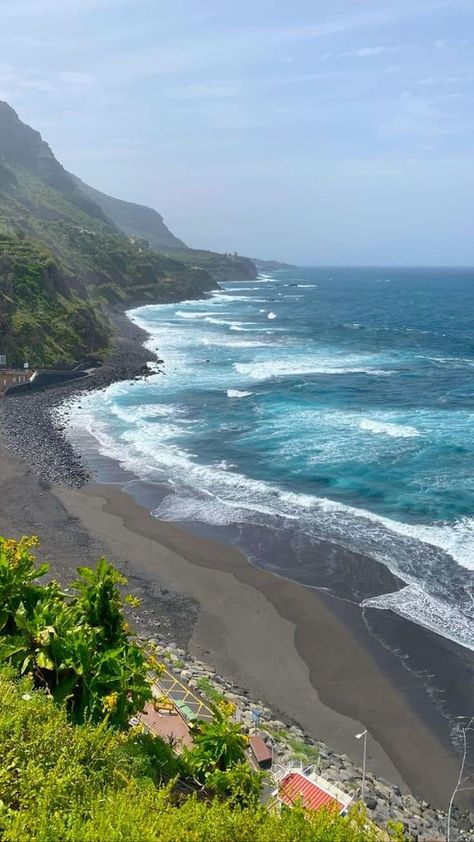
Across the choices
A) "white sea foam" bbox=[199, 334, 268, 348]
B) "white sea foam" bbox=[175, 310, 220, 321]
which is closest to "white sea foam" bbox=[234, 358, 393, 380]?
"white sea foam" bbox=[199, 334, 268, 348]

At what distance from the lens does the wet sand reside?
20859mm

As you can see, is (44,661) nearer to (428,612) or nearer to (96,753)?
(96,753)

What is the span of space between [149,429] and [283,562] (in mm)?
24912

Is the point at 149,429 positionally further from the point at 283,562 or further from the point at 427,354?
the point at 427,354

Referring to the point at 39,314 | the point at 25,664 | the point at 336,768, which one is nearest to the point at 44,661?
the point at 25,664

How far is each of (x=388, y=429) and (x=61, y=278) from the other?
56.9 m

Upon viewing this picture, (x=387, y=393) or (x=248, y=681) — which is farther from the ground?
(x=387, y=393)

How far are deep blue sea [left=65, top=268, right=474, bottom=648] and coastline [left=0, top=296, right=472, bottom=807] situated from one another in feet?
8.02

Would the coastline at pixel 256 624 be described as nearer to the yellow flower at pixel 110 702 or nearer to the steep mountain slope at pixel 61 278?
the yellow flower at pixel 110 702

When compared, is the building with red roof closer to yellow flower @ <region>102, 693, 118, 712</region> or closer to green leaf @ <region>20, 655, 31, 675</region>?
yellow flower @ <region>102, 693, 118, 712</region>

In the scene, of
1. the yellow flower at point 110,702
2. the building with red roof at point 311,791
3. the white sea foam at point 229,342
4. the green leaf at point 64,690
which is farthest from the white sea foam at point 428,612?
the white sea foam at point 229,342

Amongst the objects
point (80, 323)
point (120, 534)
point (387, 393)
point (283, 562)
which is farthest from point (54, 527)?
point (80, 323)

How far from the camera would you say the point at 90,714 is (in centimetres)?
1619

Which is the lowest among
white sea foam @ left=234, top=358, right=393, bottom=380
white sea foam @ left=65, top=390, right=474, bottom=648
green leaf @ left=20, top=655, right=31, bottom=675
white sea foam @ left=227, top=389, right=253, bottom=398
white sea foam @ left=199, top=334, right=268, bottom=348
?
white sea foam @ left=65, top=390, right=474, bottom=648
